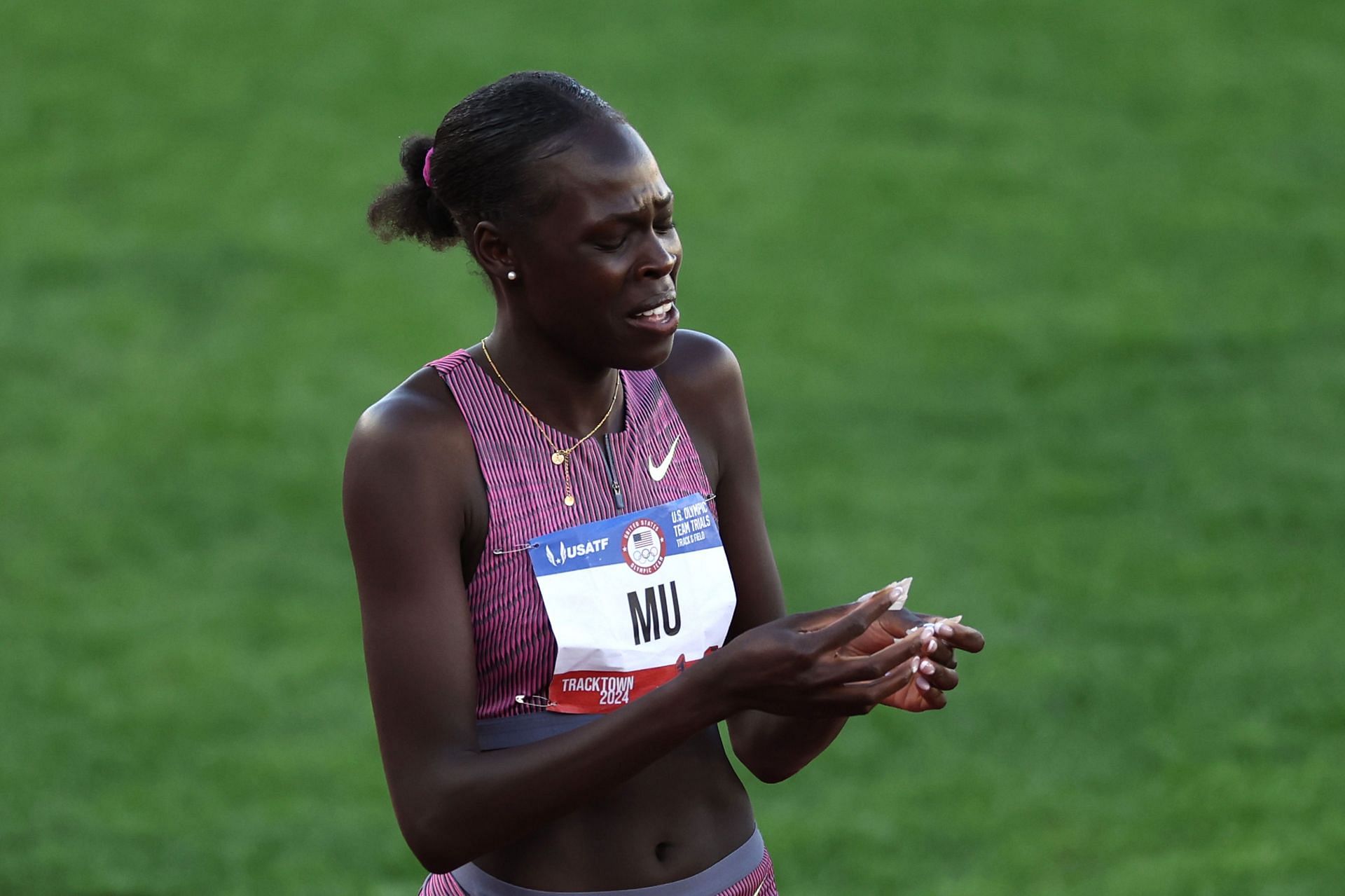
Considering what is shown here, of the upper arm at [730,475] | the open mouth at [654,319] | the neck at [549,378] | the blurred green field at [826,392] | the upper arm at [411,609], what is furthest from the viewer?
the blurred green field at [826,392]

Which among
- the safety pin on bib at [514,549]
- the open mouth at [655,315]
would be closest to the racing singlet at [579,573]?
the safety pin on bib at [514,549]

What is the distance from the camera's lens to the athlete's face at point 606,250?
105 inches

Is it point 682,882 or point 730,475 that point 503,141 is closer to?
point 730,475

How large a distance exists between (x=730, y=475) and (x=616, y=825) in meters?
0.60

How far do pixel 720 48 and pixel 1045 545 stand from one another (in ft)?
20.8

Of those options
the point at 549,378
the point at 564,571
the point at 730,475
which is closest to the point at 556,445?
the point at 549,378

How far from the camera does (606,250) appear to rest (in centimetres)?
270

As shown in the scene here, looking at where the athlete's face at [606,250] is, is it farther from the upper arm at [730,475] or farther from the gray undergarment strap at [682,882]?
the gray undergarment strap at [682,882]

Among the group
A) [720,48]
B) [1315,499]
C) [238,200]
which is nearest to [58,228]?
[238,200]

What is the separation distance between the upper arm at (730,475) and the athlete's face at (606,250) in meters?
0.25

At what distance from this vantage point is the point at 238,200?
12117 mm

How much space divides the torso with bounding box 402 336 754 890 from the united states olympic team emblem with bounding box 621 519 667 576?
0.05 metres

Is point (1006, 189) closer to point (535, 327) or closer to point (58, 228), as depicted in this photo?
point (58, 228)

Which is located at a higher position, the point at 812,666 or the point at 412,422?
the point at 412,422
